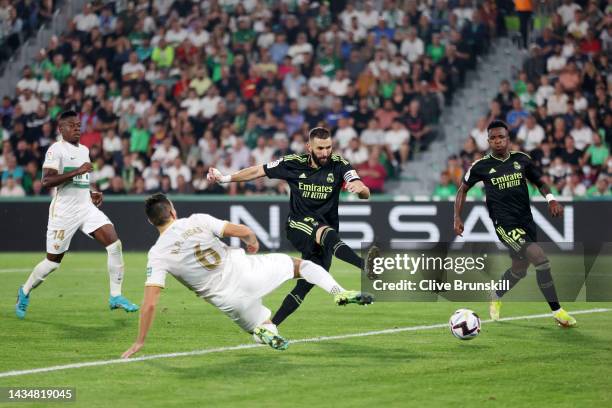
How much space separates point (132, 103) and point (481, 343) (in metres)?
16.4

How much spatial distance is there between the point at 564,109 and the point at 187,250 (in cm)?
1505

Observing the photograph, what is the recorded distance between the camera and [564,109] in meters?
22.5

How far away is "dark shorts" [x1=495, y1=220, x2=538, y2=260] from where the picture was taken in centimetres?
1214

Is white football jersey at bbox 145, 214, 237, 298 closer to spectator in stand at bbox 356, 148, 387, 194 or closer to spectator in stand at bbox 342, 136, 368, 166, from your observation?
spectator in stand at bbox 356, 148, 387, 194

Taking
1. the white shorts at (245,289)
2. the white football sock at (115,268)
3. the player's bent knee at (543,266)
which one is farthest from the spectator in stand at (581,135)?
the white shorts at (245,289)

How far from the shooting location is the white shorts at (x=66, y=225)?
13.1 m

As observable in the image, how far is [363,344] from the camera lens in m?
10.6

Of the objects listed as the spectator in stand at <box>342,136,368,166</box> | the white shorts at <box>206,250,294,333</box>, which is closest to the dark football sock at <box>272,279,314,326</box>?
the white shorts at <box>206,250,294,333</box>

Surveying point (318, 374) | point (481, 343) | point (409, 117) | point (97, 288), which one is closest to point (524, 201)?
point (481, 343)

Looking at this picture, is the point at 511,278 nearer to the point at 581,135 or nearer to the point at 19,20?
the point at 581,135

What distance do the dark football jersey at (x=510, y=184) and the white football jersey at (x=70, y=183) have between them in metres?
4.92

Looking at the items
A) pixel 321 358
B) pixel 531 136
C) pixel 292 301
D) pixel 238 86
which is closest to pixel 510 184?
pixel 292 301

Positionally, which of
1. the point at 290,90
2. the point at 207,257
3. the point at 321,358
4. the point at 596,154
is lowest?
the point at 321,358

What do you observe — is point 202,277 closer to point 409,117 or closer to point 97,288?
point 97,288
